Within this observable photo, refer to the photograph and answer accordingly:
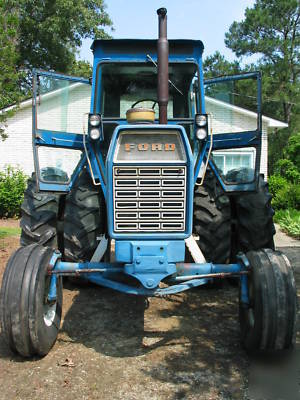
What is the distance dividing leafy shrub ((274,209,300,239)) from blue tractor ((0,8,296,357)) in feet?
18.0

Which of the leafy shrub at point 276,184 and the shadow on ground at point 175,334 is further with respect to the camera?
the leafy shrub at point 276,184

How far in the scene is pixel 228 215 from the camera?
466cm

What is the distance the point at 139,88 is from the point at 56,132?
1065 millimetres

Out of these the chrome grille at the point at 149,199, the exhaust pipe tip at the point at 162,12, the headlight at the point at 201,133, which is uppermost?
the exhaust pipe tip at the point at 162,12

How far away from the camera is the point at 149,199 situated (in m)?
3.34

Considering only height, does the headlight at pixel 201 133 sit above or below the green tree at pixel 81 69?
below

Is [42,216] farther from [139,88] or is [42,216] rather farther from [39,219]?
[139,88]

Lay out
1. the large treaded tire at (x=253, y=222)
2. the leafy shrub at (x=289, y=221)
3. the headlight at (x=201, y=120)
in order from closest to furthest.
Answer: the headlight at (x=201, y=120) → the large treaded tire at (x=253, y=222) → the leafy shrub at (x=289, y=221)

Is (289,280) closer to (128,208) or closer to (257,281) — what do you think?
(257,281)

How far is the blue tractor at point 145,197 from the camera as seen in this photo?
10.8 feet

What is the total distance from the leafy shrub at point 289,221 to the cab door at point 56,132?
6.83 m

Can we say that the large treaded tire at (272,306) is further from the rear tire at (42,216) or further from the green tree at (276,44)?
the green tree at (276,44)

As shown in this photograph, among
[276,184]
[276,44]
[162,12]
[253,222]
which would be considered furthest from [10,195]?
[276,44]

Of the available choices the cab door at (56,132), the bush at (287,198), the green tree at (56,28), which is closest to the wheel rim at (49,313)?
the cab door at (56,132)
